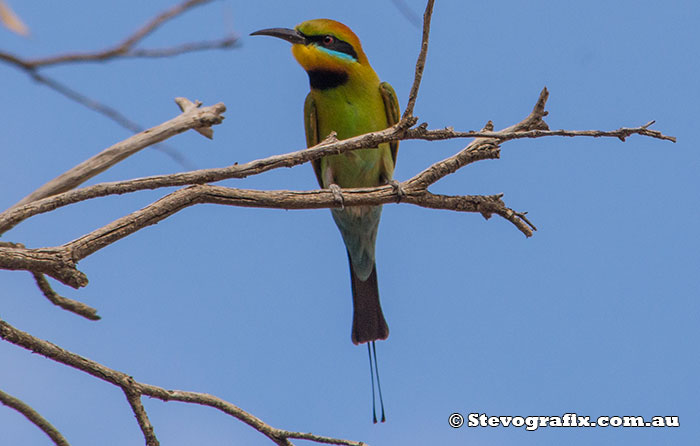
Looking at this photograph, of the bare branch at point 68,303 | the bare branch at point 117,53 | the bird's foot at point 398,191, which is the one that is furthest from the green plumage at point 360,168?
the bare branch at point 117,53

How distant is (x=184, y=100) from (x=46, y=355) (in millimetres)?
1163

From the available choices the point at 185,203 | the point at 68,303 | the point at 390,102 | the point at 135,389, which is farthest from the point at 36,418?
the point at 390,102

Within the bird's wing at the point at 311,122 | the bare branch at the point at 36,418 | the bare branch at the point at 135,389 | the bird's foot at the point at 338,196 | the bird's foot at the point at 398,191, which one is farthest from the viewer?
the bird's wing at the point at 311,122

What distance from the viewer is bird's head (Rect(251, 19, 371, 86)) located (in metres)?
3.63

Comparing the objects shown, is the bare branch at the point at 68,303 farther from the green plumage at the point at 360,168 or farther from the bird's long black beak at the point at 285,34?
the bird's long black beak at the point at 285,34

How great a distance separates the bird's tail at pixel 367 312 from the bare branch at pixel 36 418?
58.2 inches

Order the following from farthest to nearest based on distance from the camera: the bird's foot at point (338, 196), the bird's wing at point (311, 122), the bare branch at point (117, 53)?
the bird's wing at point (311, 122)
the bird's foot at point (338, 196)
the bare branch at point (117, 53)

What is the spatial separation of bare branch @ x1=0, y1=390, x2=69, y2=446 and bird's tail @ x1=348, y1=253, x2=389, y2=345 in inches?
58.2

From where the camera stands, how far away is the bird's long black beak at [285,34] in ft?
12.1

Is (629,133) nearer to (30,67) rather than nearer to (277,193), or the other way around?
(277,193)

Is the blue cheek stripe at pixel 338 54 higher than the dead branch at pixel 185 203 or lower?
higher

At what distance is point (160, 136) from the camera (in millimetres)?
2816

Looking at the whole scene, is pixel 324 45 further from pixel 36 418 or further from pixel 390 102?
pixel 36 418

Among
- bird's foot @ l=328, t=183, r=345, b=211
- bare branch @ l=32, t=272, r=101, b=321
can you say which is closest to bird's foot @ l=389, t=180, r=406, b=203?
bird's foot @ l=328, t=183, r=345, b=211
